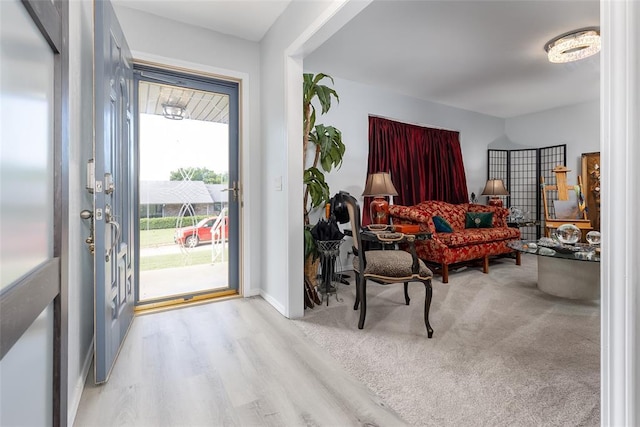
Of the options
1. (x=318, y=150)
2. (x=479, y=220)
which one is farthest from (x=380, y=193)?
(x=479, y=220)

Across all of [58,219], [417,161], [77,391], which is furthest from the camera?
[417,161]

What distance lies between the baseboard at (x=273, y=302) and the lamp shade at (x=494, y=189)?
4490 mm

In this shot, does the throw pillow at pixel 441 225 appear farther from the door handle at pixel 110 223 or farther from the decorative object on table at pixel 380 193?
the door handle at pixel 110 223

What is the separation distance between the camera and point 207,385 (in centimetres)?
157

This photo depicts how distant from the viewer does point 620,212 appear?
67 cm

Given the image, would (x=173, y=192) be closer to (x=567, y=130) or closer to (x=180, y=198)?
(x=180, y=198)

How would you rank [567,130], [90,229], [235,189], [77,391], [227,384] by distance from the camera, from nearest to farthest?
[77,391] → [227,384] → [90,229] → [235,189] → [567,130]

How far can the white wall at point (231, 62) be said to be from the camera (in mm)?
2471

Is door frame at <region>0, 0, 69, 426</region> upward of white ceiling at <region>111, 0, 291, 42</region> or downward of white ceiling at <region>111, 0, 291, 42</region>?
downward

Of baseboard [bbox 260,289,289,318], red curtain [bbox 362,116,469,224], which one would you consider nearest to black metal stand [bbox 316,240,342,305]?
baseboard [bbox 260,289,289,318]

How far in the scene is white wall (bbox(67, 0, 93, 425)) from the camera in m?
1.40

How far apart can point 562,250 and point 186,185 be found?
12.0 ft

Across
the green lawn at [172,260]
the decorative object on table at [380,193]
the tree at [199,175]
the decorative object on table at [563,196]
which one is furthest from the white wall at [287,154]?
the decorative object on table at [563,196]

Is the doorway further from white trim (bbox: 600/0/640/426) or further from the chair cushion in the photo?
white trim (bbox: 600/0/640/426)
